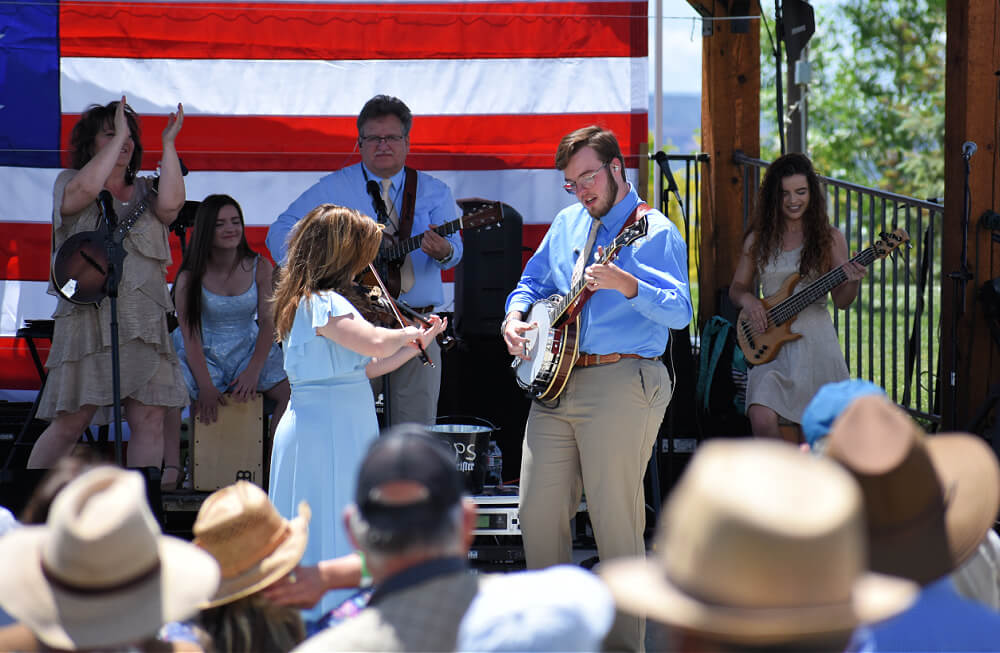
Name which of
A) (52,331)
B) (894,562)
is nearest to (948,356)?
(894,562)

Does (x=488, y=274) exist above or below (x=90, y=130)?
below

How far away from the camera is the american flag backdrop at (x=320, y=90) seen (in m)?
5.58

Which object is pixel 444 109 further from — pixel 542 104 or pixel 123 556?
pixel 123 556

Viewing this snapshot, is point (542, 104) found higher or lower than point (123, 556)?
higher

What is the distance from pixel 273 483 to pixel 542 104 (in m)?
2.91

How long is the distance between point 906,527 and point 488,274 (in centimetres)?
387

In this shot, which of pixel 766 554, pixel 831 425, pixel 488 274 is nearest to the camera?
pixel 766 554

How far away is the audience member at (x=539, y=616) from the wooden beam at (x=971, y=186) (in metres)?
3.81

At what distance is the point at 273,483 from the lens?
11.7ft

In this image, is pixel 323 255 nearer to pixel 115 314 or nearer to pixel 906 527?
pixel 115 314

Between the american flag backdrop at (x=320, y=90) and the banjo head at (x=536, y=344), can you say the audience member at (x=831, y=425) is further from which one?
the american flag backdrop at (x=320, y=90)

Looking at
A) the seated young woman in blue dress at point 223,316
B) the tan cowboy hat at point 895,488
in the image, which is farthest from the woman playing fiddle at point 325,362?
the tan cowboy hat at point 895,488

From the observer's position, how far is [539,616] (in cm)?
162

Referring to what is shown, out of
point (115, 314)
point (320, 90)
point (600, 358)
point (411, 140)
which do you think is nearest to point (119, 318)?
point (115, 314)
